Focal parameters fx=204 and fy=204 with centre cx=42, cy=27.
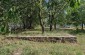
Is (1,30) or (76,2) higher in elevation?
(76,2)

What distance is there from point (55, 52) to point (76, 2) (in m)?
7.07

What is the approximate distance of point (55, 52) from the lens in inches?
340

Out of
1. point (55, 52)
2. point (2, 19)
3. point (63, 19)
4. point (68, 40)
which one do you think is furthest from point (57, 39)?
point (63, 19)

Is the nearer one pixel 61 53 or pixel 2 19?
pixel 2 19

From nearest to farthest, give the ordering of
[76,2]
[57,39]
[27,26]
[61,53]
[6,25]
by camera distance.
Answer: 1. [76,2]
2. [6,25]
3. [61,53]
4. [57,39]
5. [27,26]

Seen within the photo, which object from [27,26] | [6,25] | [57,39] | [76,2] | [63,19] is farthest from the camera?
[27,26]

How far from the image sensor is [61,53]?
845 centimetres

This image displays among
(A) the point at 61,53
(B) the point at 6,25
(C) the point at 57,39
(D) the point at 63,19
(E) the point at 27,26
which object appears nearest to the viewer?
(B) the point at 6,25

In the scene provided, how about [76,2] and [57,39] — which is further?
[57,39]

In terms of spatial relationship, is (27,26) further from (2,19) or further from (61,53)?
(2,19)

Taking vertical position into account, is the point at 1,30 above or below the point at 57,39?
above

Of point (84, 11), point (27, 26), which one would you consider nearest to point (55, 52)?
point (84, 11)

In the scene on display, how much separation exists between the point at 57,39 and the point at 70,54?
14.8 feet

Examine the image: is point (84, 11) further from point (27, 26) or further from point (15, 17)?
point (15, 17)
